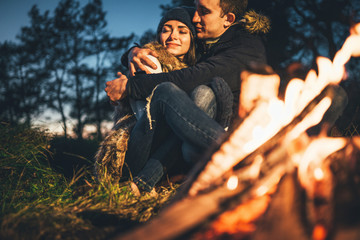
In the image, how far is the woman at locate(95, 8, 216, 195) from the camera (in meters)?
2.35

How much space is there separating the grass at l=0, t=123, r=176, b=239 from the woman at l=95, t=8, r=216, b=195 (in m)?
0.17

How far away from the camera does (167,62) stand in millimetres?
3023

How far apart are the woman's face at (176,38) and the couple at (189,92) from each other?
0.01 meters

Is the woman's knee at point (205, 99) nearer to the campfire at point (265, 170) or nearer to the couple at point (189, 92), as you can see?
the couple at point (189, 92)

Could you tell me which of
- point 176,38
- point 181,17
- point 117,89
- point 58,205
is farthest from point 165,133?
point 181,17

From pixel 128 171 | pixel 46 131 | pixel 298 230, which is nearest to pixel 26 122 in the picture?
pixel 46 131

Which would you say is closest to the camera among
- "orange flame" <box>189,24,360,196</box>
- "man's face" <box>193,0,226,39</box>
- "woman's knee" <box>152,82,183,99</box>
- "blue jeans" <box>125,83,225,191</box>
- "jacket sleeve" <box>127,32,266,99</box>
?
"orange flame" <box>189,24,360,196</box>

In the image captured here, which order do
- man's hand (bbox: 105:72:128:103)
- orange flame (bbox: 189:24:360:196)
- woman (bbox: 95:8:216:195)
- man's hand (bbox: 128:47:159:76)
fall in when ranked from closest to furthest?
orange flame (bbox: 189:24:360:196) < woman (bbox: 95:8:216:195) < man's hand (bbox: 105:72:128:103) < man's hand (bbox: 128:47:159:76)

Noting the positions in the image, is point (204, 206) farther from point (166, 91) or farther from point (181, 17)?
point (181, 17)

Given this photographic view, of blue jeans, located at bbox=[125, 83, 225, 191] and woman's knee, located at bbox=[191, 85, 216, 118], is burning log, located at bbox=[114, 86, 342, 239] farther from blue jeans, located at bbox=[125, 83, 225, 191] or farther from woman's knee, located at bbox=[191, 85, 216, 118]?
woman's knee, located at bbox=[191, 85, 216, 118]

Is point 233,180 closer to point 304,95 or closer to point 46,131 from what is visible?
point 304,95

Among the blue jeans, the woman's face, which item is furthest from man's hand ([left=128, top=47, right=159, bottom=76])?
the blue jeans

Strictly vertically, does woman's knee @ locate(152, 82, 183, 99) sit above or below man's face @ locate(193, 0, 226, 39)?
below

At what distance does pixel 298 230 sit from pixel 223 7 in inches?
115
